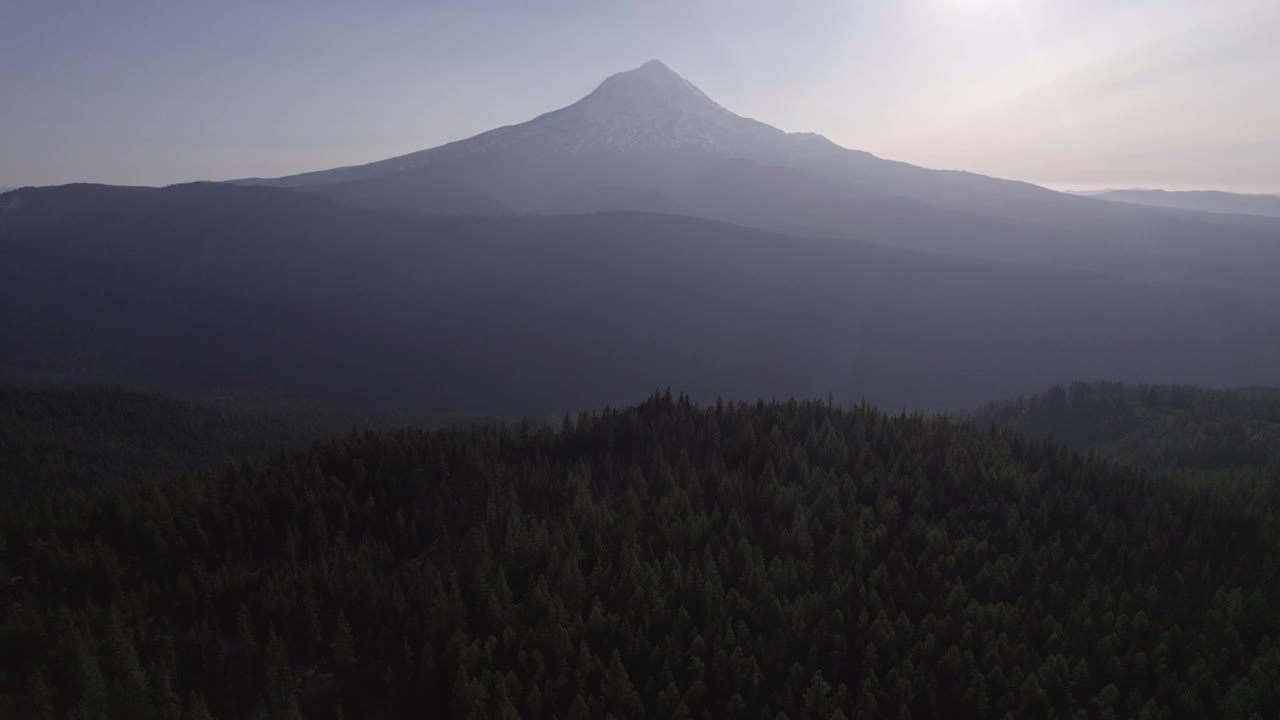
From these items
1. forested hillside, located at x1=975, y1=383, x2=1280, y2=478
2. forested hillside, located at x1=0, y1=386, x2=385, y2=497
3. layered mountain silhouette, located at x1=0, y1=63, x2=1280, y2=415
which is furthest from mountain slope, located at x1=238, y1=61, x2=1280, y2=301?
forested hillside, located at x1=0, y1=386, x2=385, y2=497

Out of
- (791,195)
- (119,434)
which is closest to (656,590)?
(119,434)

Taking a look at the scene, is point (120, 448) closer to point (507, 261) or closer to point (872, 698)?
point (872, 698)

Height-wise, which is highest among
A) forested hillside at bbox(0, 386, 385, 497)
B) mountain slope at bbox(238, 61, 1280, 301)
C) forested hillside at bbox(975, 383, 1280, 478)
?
mountain slope at bbox(238, 61, 1280, 301)

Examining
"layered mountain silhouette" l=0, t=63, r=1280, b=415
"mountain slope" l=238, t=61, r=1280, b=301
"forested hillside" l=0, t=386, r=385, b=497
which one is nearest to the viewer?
"forested hillside" l=0, t=386, r=385, b=497

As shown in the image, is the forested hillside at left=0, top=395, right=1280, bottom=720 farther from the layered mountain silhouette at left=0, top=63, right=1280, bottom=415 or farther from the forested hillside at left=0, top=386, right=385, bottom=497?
the layered mountain silhouette at left=0, top=63, right=1280, bottom=415

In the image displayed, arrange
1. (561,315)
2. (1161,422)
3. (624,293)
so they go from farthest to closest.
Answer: (624,293) < (561,315) < (1161,422)

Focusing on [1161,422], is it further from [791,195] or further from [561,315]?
[791,195]
